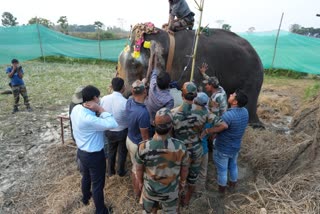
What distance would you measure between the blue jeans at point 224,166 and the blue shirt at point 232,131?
76 millimetres

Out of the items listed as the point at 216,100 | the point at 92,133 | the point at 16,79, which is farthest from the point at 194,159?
the point at 16,79

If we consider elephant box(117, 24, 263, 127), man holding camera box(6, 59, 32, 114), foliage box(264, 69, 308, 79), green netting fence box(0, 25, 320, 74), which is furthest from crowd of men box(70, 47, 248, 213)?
foliage box(264, 69, 308, 79)

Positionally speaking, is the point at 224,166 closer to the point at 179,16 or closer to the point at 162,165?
the point at 162,165

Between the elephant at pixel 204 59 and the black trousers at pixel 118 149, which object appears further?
the elephant at pixel 204 59

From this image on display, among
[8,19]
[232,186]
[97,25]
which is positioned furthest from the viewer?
[8,19]

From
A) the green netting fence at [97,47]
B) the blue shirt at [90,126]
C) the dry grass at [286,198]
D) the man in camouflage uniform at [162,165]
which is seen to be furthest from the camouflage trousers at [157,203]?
the green netting fence at [97,47]

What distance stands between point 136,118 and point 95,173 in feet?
2.63

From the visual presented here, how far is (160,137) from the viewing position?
8.09ft

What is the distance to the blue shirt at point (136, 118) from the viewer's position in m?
3.12

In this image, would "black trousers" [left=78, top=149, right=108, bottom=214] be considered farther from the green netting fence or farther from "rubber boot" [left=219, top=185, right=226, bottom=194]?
the green netting fence

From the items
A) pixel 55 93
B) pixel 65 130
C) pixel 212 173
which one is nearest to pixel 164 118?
pixel 212 173

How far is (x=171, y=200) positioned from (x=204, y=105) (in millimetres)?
1090

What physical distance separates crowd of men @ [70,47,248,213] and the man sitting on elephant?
67.6 inches

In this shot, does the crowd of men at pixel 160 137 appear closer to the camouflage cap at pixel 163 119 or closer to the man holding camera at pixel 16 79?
the camouflage cap at pixel 163 119
